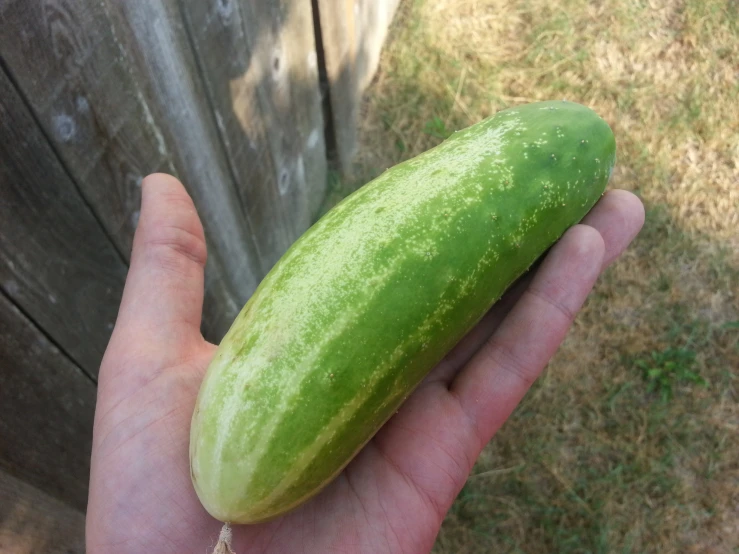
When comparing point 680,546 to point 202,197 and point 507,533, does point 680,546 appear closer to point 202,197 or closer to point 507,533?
point 507,533

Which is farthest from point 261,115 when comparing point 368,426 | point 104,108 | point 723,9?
point 723,9

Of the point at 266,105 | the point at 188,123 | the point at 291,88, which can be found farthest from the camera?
the point at 291,88

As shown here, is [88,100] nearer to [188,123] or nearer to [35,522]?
[188,123]

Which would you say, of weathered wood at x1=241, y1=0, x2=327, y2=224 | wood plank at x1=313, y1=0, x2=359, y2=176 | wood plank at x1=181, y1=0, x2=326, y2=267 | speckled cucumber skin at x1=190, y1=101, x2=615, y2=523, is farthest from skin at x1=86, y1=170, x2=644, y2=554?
wood plank at x1=313, y1=0, x2=359, y2=176

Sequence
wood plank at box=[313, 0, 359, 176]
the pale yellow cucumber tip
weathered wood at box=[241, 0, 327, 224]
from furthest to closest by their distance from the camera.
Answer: wood plank at box=[313, 0, 359, 176] → weathered wood at box=[241, 0, 327, 224] → the pale yellow cucumber tip

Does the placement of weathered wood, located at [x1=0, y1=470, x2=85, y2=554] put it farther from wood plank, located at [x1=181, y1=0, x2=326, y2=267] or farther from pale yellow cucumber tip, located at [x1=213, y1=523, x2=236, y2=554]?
wood plank, located at [x1=181, y1=0, x2=326, y2=267]

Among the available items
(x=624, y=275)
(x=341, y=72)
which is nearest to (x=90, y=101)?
(x=341, y=72)
